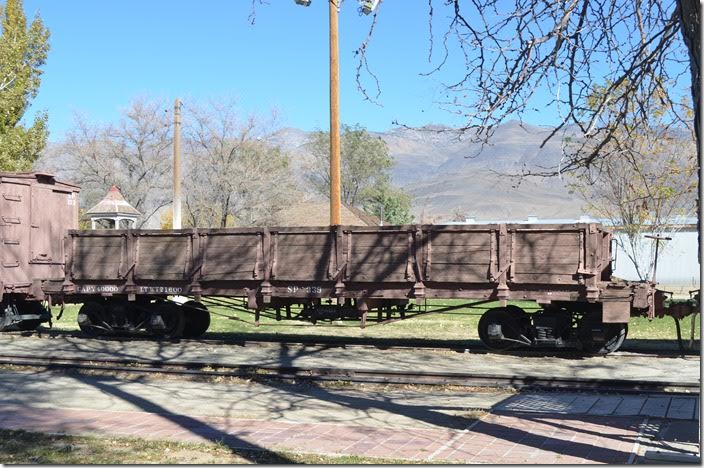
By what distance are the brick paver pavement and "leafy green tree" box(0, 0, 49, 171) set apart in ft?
65.0

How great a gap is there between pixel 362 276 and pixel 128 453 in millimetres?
8246

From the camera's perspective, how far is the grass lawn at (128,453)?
21.7 ft

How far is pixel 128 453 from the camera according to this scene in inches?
271

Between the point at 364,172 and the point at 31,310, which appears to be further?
the point at 364,172

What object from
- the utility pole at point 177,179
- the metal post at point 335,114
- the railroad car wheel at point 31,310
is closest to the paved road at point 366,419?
the railroad car wheel at point 31,310

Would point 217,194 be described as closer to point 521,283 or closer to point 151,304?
point 151,304

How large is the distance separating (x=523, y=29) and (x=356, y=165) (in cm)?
7788

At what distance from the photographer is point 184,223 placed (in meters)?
64.0

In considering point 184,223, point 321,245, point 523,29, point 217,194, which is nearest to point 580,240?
point 321,245

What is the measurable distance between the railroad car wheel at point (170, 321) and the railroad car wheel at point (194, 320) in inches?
9.8

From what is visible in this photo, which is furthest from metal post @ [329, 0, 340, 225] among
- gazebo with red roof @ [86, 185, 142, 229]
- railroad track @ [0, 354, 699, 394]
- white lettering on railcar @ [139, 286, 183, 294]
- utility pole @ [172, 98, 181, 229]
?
gazebo with red roof @ [86, 185, 142, 229]

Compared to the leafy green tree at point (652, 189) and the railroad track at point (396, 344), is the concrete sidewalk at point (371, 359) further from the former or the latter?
the leafy green tree at point (652, 189)

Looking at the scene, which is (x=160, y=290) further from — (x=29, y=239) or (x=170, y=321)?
(x=29, y=239)

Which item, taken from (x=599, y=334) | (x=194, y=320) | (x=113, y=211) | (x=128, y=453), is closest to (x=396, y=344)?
(x=599, y=334)
